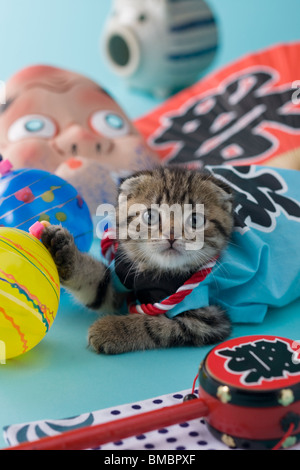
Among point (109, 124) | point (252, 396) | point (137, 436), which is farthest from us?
point (109, 124)

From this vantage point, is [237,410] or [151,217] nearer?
[237,410]

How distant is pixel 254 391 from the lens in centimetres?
98

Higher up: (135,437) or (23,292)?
(23,292)

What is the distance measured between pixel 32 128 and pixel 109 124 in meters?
0.28

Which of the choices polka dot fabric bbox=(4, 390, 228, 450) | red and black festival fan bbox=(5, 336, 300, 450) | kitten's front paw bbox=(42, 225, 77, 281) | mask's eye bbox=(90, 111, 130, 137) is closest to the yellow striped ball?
kitten's front paw bbox=(42, 225, 77, 281)

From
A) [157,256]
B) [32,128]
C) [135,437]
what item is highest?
[32,128]

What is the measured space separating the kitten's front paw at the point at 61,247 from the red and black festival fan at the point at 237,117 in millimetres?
858

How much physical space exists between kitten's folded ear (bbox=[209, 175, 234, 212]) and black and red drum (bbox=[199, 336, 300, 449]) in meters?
0.40

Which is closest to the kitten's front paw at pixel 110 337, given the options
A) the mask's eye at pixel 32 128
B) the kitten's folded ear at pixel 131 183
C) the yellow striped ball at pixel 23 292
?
the yellow striped ball at pixel 23 292

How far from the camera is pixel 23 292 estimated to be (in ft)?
4.01

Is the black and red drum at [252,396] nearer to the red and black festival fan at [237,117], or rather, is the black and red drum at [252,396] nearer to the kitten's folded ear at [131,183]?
the kitten's folded ear at [131,183]

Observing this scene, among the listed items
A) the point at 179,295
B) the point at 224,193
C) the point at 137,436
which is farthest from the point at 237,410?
the point at 224,193

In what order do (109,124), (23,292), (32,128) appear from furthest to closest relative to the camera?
(109,124), (32,128), (23,292)

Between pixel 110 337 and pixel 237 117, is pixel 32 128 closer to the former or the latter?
pixel 237 117
